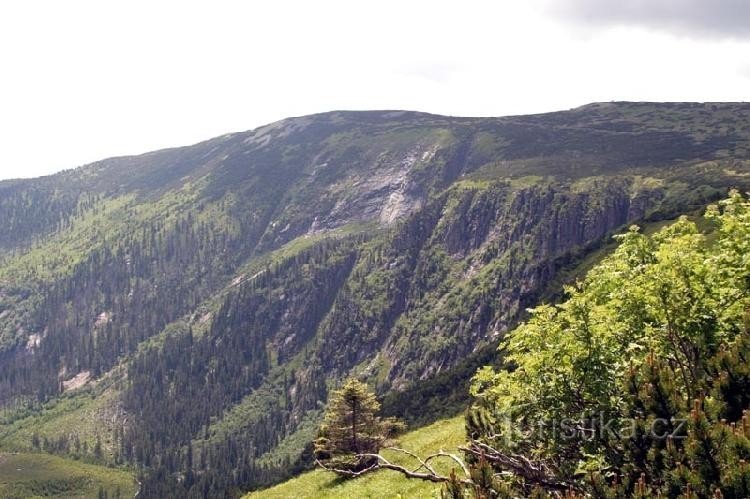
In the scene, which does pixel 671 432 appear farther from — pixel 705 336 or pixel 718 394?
pixel 705 336

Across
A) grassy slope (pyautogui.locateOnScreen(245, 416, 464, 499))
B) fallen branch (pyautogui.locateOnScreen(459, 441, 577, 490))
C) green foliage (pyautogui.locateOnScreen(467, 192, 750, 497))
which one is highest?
green foliage (pyautogui.locateOnScreen(467, 192, 750, 497))

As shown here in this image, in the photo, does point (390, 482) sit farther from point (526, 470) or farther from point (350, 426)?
point (526, 470)

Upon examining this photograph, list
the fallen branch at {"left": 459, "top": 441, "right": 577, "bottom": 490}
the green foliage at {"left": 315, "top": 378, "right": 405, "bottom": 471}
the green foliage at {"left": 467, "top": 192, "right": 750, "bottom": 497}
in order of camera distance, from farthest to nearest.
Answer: the green foliage at {"left": 315, "top": 378, "right": 405, "bottom": 471}
the fallen branch at {"left": 459, "top": 441, "right": 577, "bottom": 490}
the green foliage at {"left": 467, "top": 192, "right": 750, "bottom": 497}

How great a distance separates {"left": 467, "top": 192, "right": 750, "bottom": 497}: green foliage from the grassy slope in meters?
10.0

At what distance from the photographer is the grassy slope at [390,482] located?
36.5 meters

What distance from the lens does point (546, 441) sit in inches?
891

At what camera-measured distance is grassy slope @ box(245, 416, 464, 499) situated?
120 feet

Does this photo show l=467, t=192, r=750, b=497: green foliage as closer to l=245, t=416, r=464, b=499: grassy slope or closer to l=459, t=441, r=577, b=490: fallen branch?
l=459, t=441, r=577, b=490: fallen branch

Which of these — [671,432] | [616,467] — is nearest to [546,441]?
[616,467]

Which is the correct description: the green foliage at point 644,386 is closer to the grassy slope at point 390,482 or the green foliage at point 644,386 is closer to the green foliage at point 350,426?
the grassy slope at point 390,482

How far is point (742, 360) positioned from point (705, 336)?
17.2 ft

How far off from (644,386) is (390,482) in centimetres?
2402

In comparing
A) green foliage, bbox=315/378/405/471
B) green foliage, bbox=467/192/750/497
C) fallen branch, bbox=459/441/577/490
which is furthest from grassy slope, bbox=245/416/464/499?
fallen branch, bbox=459/441/577/490

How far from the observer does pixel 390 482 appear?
38719 millimetres
